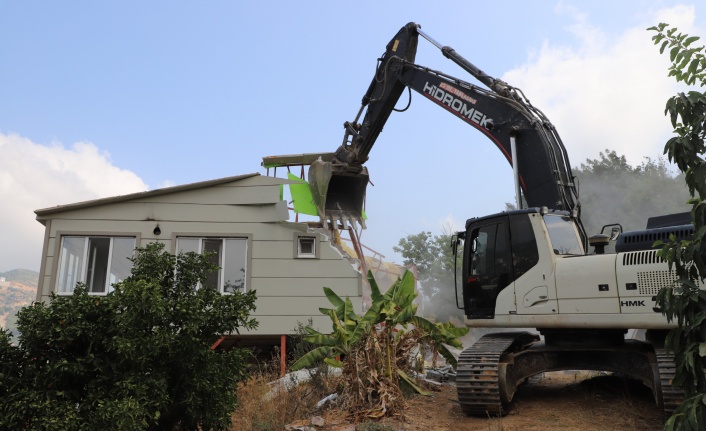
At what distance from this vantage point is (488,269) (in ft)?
27.3

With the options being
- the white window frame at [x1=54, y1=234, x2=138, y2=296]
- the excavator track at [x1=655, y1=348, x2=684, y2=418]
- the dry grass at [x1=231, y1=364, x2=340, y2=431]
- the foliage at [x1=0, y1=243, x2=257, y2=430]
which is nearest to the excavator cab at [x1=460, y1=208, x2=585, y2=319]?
the excavator track at [x1=655, y1=348, x2=684, y2=418]

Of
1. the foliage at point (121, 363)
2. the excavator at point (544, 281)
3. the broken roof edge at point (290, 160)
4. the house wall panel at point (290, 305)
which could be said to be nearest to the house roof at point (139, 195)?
the broken roof edge at point (290, 160)

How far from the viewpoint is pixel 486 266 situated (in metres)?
8.36

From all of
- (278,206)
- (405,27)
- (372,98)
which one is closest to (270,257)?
(278,206)

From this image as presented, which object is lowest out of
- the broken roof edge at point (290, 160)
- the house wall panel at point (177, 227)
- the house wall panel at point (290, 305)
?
the house wall panel at point (290, 305)

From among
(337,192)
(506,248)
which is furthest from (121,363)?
(337,192)

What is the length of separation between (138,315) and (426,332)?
15.7ft

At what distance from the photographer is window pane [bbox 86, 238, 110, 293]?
12.7m

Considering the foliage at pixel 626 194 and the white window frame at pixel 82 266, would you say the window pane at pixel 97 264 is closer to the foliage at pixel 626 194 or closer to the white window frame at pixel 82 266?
the white window frame at pixel 82 266

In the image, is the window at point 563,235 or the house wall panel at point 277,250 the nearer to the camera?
the window at point 563,235

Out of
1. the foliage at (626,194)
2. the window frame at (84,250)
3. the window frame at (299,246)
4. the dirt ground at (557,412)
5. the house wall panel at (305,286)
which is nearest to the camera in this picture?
the dirt ground at (557,412)

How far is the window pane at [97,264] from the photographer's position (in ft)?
41.7

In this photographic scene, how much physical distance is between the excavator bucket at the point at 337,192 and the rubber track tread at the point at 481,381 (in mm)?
7277

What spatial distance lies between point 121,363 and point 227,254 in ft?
23.8
